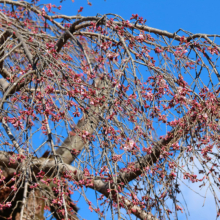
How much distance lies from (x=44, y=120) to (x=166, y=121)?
1.20 meters

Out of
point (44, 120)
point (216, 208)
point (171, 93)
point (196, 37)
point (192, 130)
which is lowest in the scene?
point (216, 208)

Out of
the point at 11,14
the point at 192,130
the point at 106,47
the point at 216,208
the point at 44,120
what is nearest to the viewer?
the point at 216,208

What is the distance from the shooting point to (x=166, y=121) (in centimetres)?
350

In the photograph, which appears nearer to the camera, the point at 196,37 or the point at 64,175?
the point at 64,175

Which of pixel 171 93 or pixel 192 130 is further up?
pixel 171 93

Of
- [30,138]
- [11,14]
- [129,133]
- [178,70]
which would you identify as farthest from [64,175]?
[11,14]

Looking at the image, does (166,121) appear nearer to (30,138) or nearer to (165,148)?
(165,148)

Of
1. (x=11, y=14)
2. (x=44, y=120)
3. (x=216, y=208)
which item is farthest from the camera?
(x=11, y=14)

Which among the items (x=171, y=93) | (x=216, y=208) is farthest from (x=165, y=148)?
(x=216, y=208)

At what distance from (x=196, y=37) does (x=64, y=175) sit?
2059 millimetres

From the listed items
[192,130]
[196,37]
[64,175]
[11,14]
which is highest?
[11,14]

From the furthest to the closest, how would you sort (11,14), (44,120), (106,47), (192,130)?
(11,14)
(106,47)
(44,120)
(192,130)

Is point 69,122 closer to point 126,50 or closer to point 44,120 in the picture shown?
point 44,120

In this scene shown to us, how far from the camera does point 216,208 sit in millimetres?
2793
